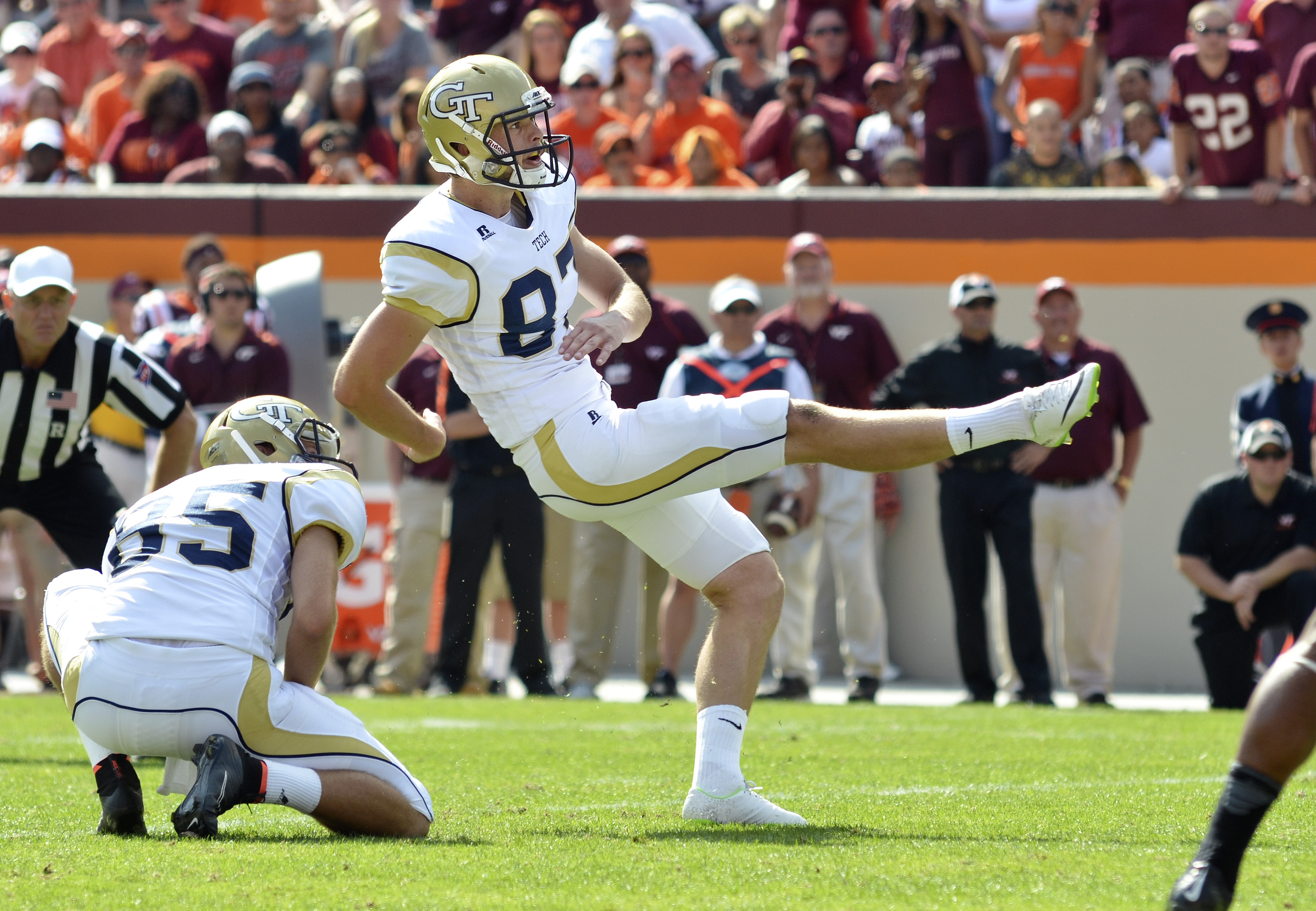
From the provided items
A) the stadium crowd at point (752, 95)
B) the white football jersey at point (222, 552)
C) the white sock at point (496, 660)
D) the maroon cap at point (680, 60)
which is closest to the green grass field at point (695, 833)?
the white football jersey at point (222, 552)

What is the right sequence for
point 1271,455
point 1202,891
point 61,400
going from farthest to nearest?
point 1271,455
point 61,400
point 1202,891

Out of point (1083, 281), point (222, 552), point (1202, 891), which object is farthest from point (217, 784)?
point (1083, 281)

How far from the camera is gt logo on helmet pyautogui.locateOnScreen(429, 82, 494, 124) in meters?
4.47

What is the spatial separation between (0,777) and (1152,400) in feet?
23.8

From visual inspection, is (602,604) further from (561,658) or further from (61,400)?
(61,400)

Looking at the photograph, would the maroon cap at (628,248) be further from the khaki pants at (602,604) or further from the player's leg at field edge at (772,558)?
the player's leg at field edge at (772,558)

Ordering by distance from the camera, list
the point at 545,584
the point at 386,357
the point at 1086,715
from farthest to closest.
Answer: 1. the point at 545,584
2. the point at 1086,715
3. the point at 386,357

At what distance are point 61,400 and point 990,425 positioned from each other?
3.75 metres

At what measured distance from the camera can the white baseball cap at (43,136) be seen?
11.9m

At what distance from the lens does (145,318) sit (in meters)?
10.4

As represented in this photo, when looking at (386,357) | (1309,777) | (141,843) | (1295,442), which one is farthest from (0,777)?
(1295,442)

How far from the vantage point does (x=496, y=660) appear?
9805mm

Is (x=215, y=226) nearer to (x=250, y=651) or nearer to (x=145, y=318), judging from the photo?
(x=145, y=318)

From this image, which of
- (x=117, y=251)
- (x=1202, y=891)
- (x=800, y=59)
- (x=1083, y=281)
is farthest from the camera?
(x=117, y=251)
